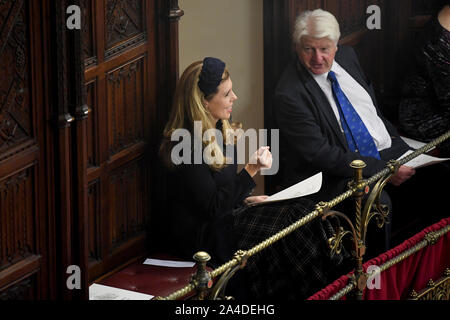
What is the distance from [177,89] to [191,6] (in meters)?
0.71

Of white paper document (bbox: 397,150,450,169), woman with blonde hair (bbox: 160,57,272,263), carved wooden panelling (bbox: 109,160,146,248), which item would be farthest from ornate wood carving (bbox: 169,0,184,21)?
white paper document (bbox: 397,150,450,169)

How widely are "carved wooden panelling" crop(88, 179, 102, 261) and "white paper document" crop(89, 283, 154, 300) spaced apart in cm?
17

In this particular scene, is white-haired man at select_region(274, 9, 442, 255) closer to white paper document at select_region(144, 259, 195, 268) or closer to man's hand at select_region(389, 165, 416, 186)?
man's hand at select_region(389, 165, 416, 186)

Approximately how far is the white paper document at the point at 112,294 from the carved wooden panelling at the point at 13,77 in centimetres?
97

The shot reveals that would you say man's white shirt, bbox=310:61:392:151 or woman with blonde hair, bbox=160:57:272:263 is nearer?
woman with blonde hair, bbox=160:57:272:263

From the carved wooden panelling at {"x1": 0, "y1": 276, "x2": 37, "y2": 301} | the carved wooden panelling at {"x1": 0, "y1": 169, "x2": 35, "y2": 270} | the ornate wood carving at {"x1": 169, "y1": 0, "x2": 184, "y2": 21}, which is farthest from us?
the ornate wood carving at {"x1": 169, "y1": 0, "x2": 184, "y2": 21}

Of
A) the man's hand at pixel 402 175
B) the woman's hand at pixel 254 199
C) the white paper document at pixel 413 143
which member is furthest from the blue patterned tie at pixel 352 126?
the woman's hand at pixel 254 199

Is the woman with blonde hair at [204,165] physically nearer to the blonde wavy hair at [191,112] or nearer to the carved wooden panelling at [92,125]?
the blonde wavy hair at [191,112]

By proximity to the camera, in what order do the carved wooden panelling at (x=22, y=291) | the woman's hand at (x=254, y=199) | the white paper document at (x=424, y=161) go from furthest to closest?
the white paper document at (x=424, y=161), the woman's hand at (x=254, y=199), the carved wooden panelling at (x=22, y=291)

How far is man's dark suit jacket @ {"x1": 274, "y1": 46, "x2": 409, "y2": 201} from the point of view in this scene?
5.92m

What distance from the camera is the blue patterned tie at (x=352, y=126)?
607 cm

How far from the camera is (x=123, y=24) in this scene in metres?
5.12

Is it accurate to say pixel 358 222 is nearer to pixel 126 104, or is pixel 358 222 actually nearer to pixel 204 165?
pixel 204 165
